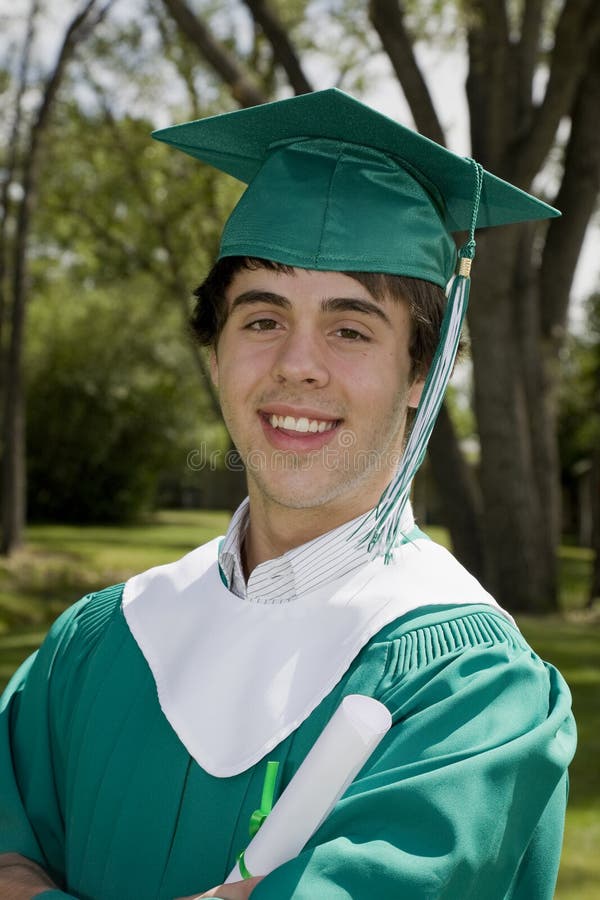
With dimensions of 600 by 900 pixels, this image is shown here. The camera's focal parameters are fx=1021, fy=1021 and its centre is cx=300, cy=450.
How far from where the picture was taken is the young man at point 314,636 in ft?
4.46

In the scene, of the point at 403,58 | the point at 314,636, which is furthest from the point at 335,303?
the point at 403,58

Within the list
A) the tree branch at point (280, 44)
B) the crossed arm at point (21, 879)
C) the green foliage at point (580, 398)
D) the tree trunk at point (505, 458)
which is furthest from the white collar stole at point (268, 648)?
the green foliage at point (580, 398)

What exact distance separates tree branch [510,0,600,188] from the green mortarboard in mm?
6209

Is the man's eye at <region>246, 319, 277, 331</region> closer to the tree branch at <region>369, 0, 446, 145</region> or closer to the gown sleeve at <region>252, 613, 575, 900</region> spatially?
the gown sleeve at <region>252, 613, 575, 900</region>

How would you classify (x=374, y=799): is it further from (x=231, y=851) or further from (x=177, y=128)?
(x=177, y=128)

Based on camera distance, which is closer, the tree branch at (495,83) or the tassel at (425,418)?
the tassel at (425,418)

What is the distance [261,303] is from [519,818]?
94cm

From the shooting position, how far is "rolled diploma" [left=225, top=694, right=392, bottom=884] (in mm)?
1290

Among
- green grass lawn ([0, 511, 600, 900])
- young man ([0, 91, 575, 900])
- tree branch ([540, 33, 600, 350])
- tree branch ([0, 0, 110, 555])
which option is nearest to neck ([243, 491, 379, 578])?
young man ([0, 91, 575, 900])

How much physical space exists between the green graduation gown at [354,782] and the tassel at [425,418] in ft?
0.57

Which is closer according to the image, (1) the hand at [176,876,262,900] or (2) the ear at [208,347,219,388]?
(1) the hand at [176,876,262,900]

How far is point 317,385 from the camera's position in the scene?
1773 mm

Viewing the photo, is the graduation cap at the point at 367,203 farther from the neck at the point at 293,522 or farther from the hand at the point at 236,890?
the hand at the point at 236,890

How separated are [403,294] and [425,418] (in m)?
0.23
